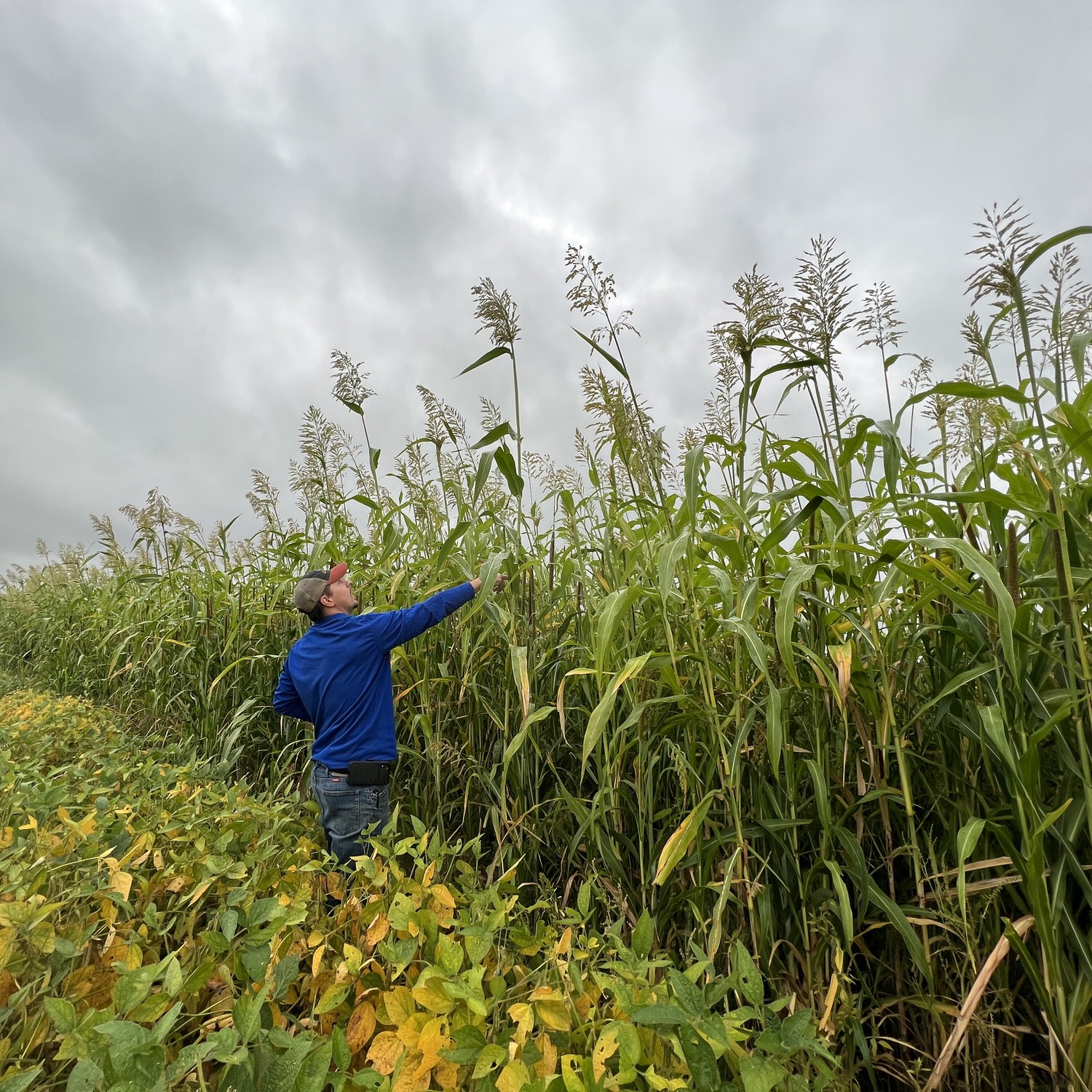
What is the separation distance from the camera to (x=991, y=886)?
121 cm

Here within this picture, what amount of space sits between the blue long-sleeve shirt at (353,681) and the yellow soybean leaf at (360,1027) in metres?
1.16

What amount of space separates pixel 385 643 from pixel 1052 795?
2.04 metres

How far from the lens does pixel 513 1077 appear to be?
87cm

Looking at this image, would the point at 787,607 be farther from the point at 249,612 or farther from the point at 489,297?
the point at 249,612

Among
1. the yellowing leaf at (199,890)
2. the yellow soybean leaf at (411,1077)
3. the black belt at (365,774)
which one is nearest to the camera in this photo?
the yellow soybean leaf at (411,1077)

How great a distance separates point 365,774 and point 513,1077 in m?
1.51

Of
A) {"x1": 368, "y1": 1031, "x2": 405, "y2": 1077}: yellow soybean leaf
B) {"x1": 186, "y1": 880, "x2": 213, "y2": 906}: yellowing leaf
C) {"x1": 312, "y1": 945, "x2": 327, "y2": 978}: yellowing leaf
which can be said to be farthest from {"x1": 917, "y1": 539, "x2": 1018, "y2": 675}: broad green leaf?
{"x1": 186, "y1": 880, "x2": 213, "y2": 906}: yellowing leaf

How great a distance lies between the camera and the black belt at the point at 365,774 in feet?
7.29

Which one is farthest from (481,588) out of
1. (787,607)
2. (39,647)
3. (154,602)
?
(39,647)

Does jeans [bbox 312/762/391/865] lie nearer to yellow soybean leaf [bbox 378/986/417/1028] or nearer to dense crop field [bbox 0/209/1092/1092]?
dense crop field [bbox 0/209/1092/1092]

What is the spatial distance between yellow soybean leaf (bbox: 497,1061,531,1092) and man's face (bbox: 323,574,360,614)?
6.65ft

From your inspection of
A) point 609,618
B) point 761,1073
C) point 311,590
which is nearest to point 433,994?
point 761,1073

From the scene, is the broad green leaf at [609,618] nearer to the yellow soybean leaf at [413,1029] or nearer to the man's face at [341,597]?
the yellow soybean leaf at [413,1029]

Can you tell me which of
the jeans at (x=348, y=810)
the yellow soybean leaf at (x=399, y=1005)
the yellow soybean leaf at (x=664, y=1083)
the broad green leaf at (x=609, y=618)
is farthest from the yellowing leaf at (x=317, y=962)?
the jeans at (x=348, y=810)
